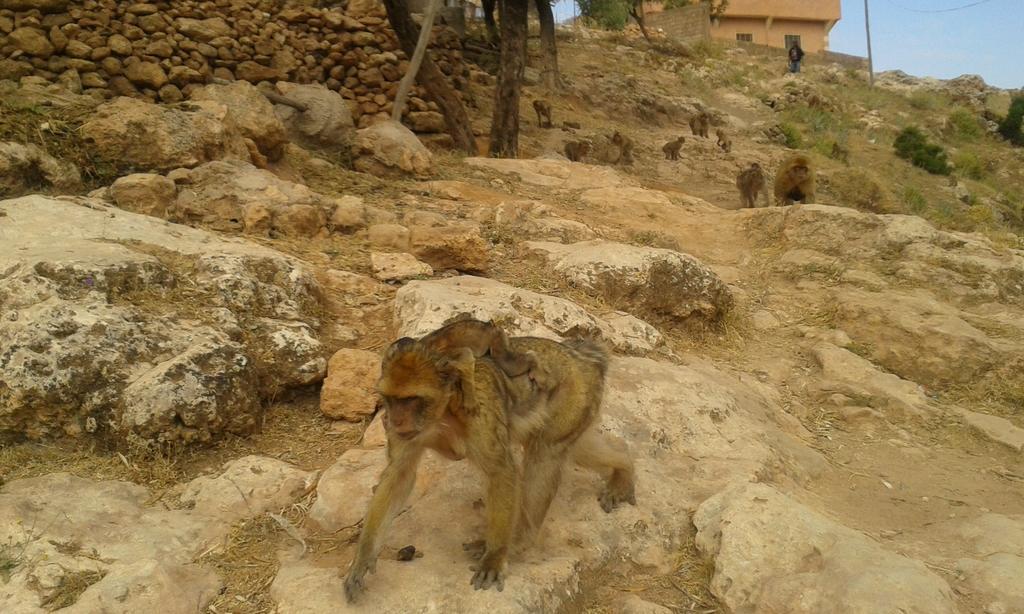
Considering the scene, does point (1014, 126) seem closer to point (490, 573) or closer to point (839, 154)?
point (839, 154)

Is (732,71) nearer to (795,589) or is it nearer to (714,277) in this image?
(714,277)

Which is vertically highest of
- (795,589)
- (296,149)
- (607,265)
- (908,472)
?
(296,149)

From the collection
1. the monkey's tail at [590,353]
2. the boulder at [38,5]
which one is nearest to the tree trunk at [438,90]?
the boulder at [38,5]

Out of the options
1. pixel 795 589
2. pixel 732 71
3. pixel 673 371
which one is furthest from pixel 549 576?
pixel 732 71

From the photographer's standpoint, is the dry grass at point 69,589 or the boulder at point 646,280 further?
the boulder at point 646,280

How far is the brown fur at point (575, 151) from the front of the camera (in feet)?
51.4

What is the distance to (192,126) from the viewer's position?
7.95 metres

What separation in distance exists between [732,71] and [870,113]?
5.73 metres

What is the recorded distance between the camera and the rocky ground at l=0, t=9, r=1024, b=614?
3512 mm

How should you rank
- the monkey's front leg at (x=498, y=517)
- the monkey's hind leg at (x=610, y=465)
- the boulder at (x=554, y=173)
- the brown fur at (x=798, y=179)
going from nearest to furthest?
the monkey's front leg at (x=498, y=517)
the monkey's hind leg at (x=610, y=465)
the boulder at (x=554, y=173)
the brown fur at (x=798, y=179)

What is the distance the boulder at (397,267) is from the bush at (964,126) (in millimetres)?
31281

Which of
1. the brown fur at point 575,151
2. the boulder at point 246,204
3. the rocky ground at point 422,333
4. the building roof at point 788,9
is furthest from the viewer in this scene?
the building roof at point 788,9

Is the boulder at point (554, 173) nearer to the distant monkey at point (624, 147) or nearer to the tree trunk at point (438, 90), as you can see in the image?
the tree trunk at point (438, 90)

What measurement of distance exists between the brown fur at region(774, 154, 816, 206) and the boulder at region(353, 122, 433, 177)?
5795 mm
